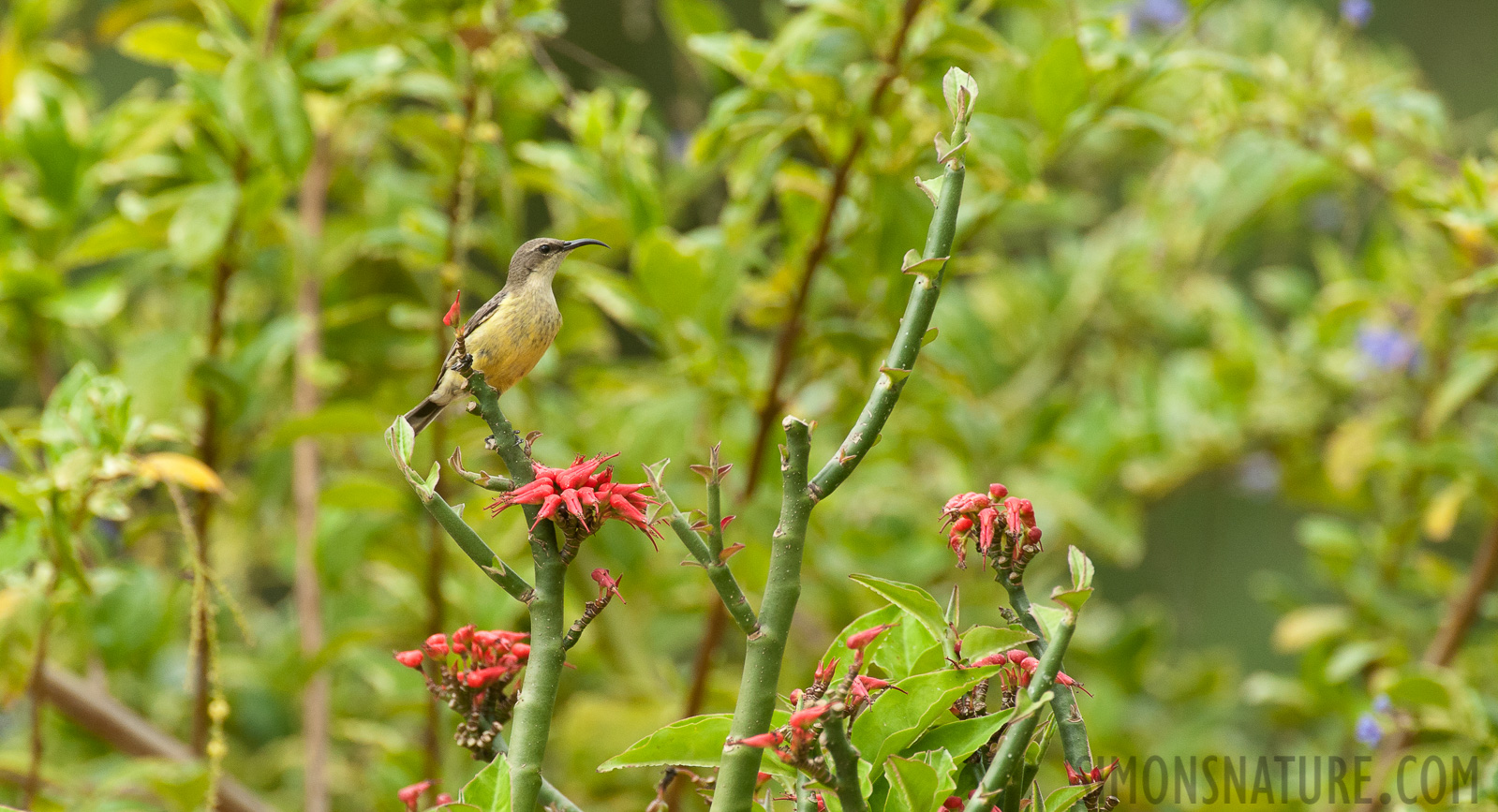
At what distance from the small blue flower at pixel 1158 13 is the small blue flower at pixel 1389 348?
3.49ft

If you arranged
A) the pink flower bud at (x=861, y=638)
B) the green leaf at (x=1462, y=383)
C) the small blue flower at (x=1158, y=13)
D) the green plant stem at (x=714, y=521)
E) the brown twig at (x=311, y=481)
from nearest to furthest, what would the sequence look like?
1. the green plant stem at (x=714, y=521)
2. the pink flower bud at (x=861, y=638)
3. the brown twig at (x=311, y=481)
4. the green leaf at (x=1462, y=383)
5. the small blue flower at (x=1158, y=13)

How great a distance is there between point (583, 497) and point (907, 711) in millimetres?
269

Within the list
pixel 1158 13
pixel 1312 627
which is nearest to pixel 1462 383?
pixel 1312 627

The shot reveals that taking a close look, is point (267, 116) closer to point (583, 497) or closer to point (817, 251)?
point (817, 251)

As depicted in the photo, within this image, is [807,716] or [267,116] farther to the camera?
[267,116]

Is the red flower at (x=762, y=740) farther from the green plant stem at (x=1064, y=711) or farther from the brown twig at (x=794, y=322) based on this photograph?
the brown twig at (x=794, y=322)

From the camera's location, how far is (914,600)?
2.63 feet

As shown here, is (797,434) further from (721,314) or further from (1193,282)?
(1193,282)

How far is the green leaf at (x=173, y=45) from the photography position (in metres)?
1.78

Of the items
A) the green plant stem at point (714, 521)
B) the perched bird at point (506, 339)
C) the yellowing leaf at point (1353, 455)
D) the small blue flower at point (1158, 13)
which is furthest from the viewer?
the small blue flower at point (1158, 13)

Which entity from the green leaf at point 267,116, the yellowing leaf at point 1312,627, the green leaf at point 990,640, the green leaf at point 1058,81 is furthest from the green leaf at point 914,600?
the yellowing leaf at point 1312,627

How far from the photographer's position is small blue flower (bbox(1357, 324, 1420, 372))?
2.31 meters

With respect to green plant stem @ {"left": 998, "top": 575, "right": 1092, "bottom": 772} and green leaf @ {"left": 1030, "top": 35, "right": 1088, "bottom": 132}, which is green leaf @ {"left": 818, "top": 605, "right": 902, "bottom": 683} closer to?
green plant stem @ {"left": 998, "top": 575, "right": 1092, "bottom": 772}

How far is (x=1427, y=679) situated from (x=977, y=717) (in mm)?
1036
